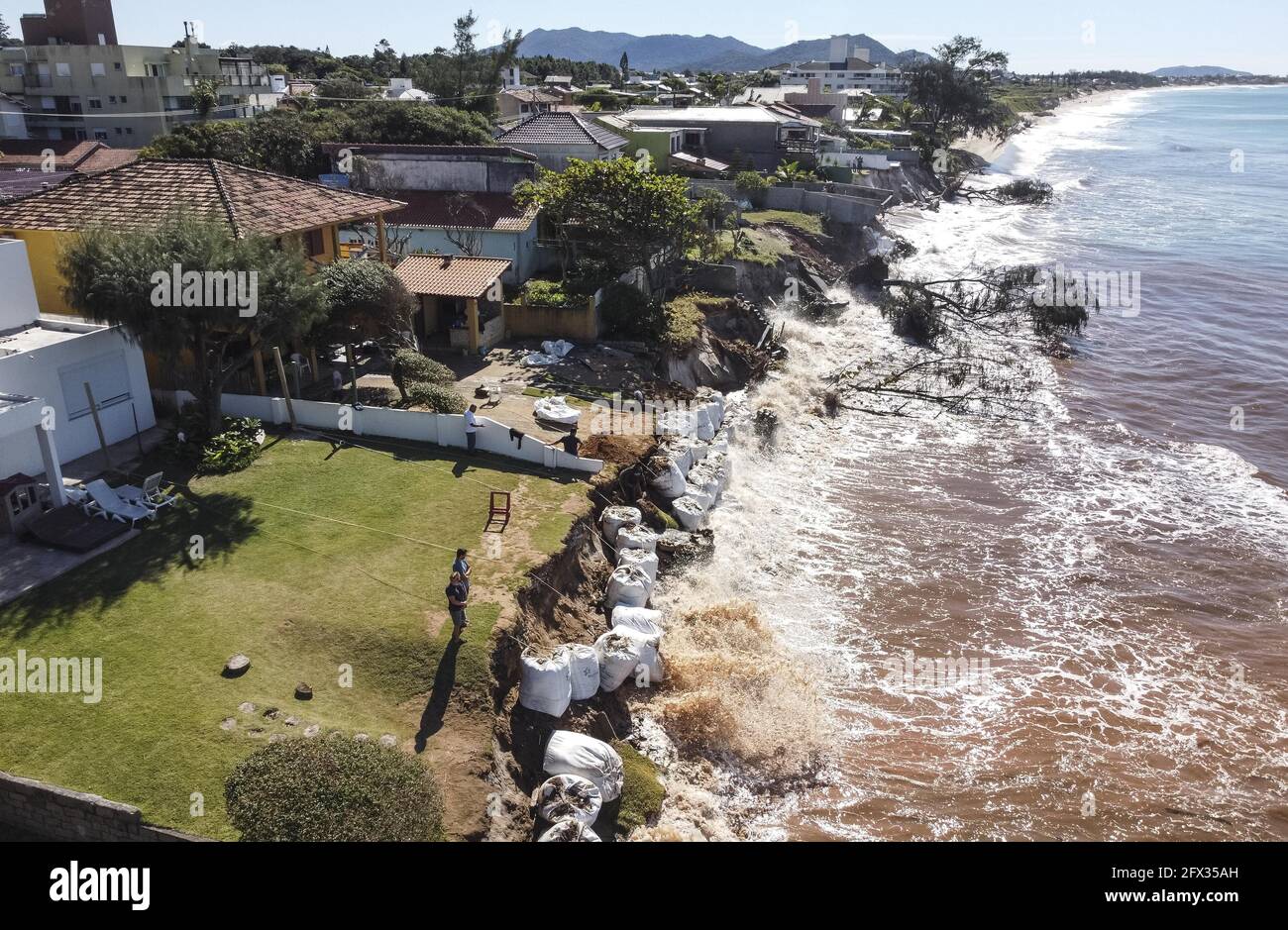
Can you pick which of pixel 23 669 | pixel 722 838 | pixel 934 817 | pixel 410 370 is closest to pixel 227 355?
pixel 410 370

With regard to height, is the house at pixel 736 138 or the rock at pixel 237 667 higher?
the house at pixel 736 138

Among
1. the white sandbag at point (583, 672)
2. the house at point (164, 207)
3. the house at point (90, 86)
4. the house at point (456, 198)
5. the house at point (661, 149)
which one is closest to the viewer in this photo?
the white sandbag at point (583, 672)

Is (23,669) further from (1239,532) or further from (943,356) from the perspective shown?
(943,356)

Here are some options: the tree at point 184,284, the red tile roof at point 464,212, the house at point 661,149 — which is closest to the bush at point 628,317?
the red tile roof at point 464,212

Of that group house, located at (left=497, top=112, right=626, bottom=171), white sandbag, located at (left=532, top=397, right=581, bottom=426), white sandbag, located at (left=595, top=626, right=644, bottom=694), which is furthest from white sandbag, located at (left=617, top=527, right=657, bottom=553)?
house, located at (left=497, top=112, right=626, bottom=171)

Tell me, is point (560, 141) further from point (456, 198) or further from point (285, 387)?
point (285, 387)

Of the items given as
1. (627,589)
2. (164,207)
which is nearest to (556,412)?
(627,589)

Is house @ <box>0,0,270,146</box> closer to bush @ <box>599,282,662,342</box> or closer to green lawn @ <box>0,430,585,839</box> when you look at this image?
bush @ <box>599,282,662,342</box>

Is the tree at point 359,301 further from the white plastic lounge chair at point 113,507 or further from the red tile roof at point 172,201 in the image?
the white plastic lounge chair at point 113,507
